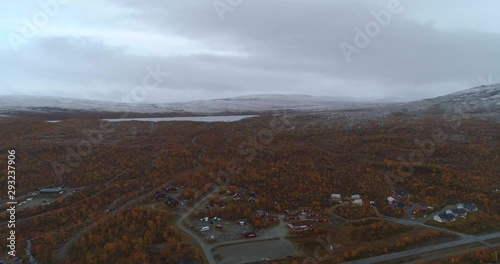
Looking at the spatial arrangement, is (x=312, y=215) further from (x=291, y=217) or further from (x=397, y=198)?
(x=397, y=198)

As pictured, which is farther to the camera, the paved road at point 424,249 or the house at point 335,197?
the house at point 335,197

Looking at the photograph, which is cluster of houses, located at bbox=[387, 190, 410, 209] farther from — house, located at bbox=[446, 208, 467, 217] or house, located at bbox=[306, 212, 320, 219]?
house, located at bbox=[306, 212, 320, 219]

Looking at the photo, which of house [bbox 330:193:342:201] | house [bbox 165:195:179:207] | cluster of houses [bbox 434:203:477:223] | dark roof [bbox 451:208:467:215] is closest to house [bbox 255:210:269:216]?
house [bbox 330:193:342:201]

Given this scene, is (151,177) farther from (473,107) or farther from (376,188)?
(473,107)

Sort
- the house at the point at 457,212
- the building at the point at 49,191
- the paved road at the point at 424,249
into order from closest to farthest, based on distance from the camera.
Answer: the paved road at the point at 424,249 < the house at the point at 457,212 < the building at the point at 49,191

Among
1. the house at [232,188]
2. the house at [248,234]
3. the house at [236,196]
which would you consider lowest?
the house at [248,234]

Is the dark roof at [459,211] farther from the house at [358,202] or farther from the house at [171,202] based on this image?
the house at [171,202]

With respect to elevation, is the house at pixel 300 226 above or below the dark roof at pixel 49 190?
below

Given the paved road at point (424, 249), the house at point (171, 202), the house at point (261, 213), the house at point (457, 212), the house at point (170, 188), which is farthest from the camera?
the house at point (170, 188)

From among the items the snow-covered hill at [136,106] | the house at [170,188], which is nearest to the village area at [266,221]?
the house at [170,188]
